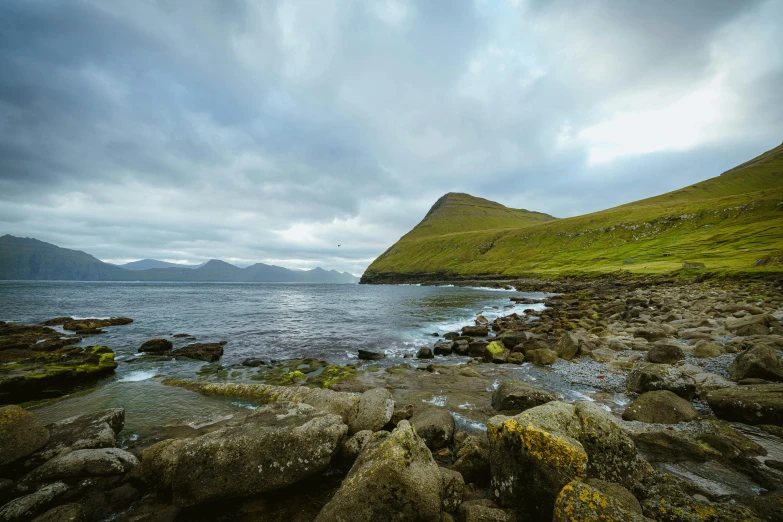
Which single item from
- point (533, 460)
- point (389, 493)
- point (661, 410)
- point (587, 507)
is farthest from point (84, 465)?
point (661, 410)

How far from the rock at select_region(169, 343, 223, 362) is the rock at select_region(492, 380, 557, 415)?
19989 millimetres

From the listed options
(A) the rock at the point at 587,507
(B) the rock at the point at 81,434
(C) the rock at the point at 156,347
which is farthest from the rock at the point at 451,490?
(C) the rock at the point at 156,347

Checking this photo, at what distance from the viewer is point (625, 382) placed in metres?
12.5

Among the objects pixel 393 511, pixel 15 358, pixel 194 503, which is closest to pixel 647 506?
pixel 393 511

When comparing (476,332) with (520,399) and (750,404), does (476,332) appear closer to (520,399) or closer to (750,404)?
(520,399)

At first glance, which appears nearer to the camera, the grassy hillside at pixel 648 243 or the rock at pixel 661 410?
the rock at pixel 661 410

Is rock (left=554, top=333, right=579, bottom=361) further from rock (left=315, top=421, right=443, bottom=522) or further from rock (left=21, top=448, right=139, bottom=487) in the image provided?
rock (left=21, top=448, right=139, bottom=487)

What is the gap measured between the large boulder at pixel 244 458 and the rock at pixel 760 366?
14.1 m

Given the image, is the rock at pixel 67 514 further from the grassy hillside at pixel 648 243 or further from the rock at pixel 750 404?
the grassy hillside at pixel 648 243

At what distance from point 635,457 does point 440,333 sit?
2449 cm

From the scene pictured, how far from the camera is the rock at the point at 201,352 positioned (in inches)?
848

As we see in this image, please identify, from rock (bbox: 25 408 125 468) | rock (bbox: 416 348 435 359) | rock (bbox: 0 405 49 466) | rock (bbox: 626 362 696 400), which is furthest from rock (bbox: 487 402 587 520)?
rock (bbox: 416 348 435 359)

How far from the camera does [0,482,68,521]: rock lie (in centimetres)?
579

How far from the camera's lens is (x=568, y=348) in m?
17.6
